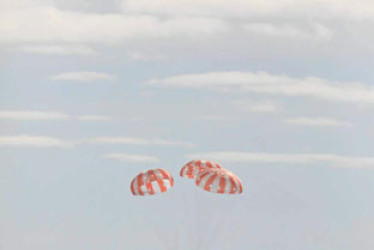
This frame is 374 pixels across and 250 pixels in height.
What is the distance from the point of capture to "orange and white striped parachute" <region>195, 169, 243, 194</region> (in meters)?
87.9

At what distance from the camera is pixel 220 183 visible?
8794cm

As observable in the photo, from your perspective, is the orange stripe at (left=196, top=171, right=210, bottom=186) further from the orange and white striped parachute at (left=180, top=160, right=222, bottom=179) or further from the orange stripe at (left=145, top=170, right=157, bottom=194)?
the orange stripe at (left=145, top=170, right=157, bottom=194)

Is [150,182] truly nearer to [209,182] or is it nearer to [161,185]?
[161,185]

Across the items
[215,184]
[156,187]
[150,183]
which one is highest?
[215,184]

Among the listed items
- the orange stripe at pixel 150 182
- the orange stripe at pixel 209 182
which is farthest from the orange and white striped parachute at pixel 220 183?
the orange stripe at pixel 150 182

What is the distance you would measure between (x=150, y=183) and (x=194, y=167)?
4286 mm

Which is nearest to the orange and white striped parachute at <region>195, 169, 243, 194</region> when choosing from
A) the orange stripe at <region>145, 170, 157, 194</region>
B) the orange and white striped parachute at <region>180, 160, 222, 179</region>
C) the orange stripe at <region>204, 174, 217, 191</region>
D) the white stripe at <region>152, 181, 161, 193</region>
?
the orange stripe at <region>204, 174, 217, 191</region>

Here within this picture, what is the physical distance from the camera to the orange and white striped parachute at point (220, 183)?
8788 centimetres

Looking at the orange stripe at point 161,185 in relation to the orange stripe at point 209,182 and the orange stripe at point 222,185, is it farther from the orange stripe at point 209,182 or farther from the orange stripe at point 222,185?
the orange stripe at point 222,185

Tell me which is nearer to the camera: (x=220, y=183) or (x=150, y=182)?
(x=220, y=183)

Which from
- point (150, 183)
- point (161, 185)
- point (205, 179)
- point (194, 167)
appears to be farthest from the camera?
point (194, 167)

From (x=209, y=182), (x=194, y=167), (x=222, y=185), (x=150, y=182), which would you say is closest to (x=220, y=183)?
(x=222, y=185)

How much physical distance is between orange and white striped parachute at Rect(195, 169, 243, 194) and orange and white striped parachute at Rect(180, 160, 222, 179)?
12.2 feet

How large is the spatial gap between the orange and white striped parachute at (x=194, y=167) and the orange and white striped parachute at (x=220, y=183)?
12.2 feet
